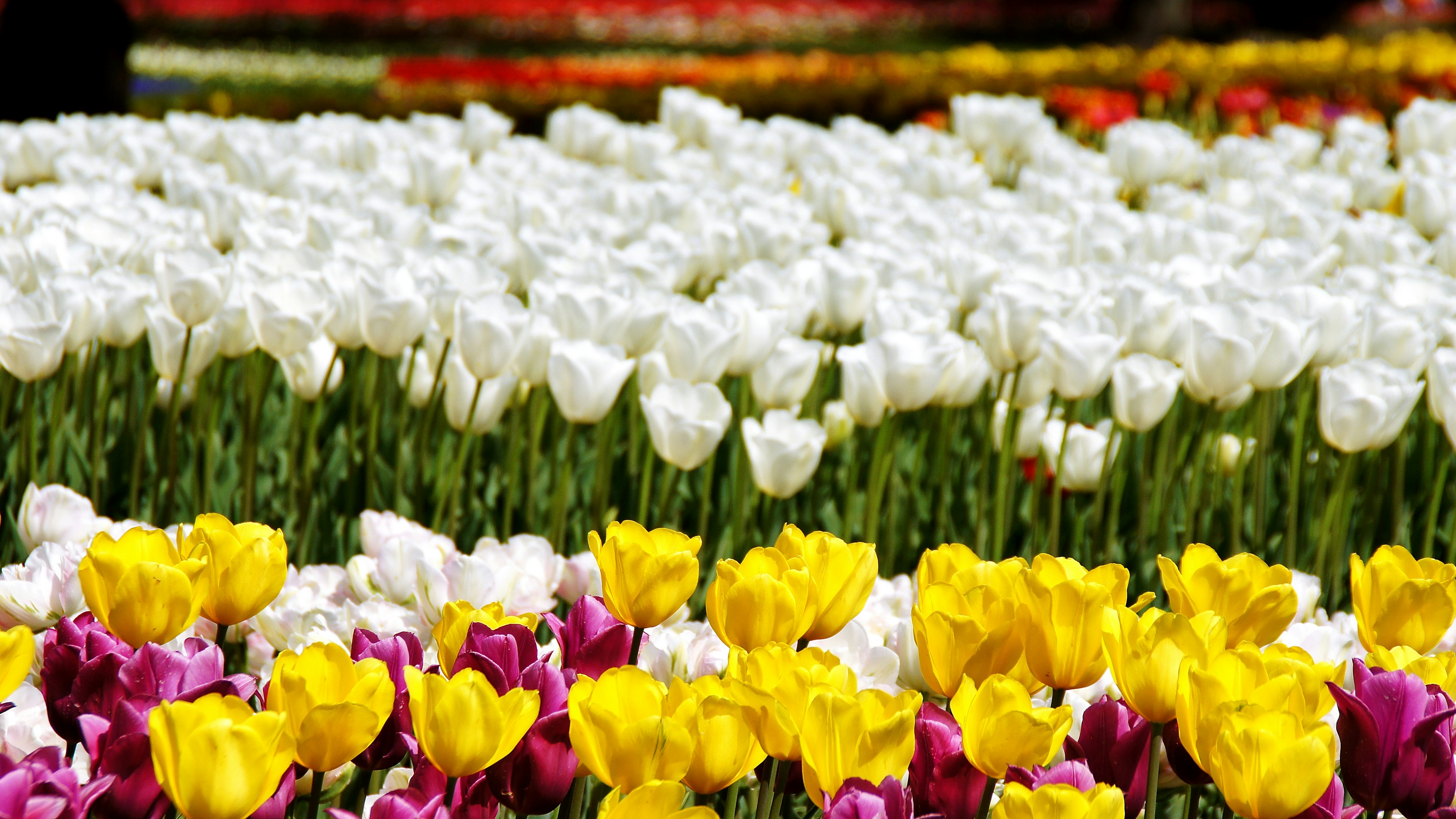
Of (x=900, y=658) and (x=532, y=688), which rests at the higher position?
(x=532, y=688)

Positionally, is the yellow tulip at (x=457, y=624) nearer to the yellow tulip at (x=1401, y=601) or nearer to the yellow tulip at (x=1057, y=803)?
the yellow tulip at (x=1057, y=803)

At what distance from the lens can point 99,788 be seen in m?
1.12

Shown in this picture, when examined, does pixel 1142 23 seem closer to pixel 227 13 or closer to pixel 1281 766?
pixel 227 13

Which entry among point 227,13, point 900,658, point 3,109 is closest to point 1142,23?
point 227,13

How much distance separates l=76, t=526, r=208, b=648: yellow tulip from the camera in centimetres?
132

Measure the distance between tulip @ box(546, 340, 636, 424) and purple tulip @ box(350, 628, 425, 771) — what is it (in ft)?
3.11

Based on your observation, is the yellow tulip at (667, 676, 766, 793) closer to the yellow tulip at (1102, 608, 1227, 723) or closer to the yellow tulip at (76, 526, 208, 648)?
the yellow tulip at (1102, 608, 1227, 723)

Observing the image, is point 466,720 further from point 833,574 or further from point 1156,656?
point 1156,656

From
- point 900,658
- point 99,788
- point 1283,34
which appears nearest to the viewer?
point 99,788

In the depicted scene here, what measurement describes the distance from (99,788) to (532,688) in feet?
1.22

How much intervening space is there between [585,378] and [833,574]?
958mm

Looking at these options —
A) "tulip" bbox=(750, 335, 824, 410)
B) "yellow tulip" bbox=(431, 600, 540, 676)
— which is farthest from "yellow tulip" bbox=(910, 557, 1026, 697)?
"tulip" bbox=(750, 335, 824, 410)

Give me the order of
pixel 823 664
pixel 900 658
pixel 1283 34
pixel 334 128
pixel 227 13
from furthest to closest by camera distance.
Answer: pixel 1283 34
pixel 227 13
pixel 334 128
pixel 900 658
pixel 823 664

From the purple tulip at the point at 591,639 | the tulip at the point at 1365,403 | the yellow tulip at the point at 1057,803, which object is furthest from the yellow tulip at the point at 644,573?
the tulip at the point at 1365,403
